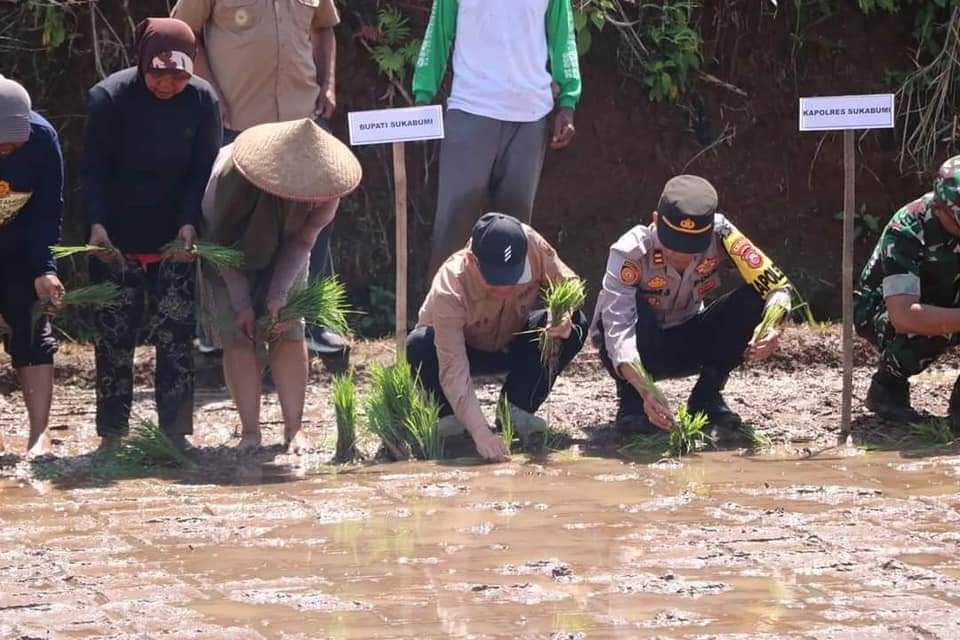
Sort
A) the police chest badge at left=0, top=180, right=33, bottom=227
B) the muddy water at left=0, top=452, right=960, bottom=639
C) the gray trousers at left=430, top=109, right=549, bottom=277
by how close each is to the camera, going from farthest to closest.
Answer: the gray trousers at left=430, top=109, right=549, bottom=277
the police chest badge at left=0, top=180, right=33, bottom=227
the muddy water at left=0, top=452, right=960, bottom=639

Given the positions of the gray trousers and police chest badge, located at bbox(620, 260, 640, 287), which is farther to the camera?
the gray trousers

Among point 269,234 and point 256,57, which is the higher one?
point 256,57

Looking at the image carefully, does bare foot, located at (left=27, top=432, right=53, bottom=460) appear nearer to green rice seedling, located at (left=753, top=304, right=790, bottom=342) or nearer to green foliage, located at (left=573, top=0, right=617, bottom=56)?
green rice seedling, located at (left=753, top=304, right=790, bottom=342)

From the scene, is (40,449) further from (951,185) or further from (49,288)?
(951,185)

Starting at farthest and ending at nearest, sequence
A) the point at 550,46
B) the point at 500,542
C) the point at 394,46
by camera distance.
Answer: the point at 394,46 < the point at 550,46 < the point at 500,542

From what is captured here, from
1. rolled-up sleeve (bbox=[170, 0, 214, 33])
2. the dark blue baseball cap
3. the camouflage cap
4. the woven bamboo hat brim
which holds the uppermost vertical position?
rolled-up sleeve (bbox=[170, 0, 214, 33])

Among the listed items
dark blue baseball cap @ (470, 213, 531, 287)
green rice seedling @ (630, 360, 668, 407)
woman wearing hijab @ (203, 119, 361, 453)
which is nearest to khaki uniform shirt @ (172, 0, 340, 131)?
woman wearing hijab @ (203, 119, 361, 453)

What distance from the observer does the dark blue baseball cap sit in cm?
591

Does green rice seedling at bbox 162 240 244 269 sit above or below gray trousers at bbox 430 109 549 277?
below

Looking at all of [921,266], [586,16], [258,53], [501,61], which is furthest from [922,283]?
[258,53]

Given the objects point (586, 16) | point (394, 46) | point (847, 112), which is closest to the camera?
point (847, 112)

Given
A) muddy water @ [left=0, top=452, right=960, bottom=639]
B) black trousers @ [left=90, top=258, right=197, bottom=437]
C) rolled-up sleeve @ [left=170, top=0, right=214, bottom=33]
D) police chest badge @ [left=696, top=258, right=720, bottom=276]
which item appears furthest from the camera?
rolled-up sleeve @ [left=170, top=0, right=214, bottom=33]

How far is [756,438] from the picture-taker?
6426 millimetres

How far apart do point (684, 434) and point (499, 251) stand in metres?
1.05
